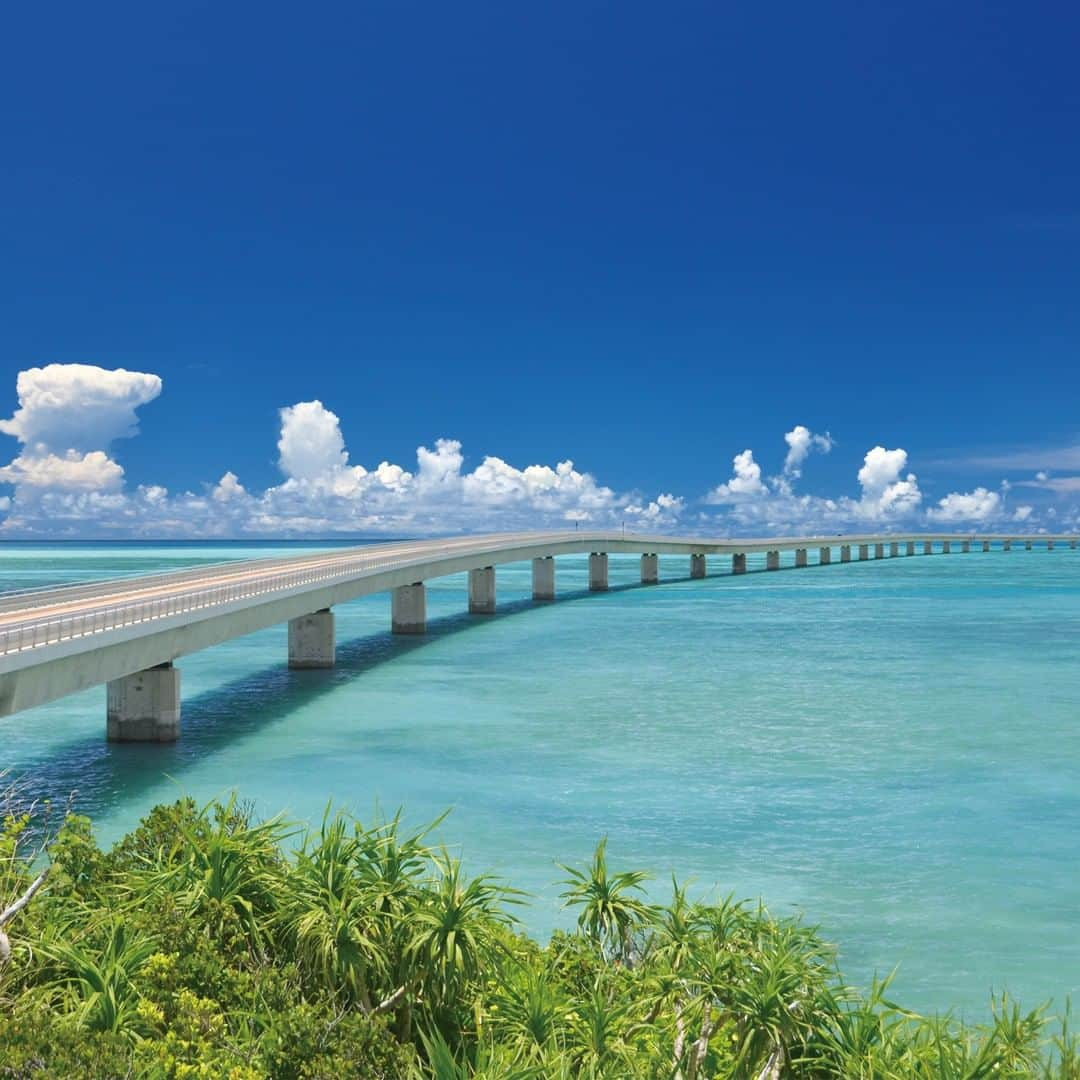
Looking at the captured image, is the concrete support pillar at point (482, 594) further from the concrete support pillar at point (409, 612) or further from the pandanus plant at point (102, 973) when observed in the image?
the pandanus plant at point (102, 973)

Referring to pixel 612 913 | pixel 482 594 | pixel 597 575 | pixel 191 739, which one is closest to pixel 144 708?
pixel 191 739

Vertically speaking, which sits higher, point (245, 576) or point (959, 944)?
point (245, 576)

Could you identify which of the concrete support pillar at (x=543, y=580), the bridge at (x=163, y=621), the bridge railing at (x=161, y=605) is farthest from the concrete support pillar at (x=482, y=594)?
the bridge railing at (x=161, y=605)

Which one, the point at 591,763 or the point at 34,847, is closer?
the point at 34,847

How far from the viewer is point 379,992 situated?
11.0 m

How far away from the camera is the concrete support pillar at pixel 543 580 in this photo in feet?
322

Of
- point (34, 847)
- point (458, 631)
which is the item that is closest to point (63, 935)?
point (34, 847)

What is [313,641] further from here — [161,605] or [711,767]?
[711,767]

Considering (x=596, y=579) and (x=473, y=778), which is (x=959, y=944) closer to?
(x=473, y=778)

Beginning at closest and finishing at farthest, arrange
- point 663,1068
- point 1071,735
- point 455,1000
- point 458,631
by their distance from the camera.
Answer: point 663,1068 → point 455,1000 → point 1071,735 → point 458,631

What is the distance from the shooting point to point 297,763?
30.7 metres

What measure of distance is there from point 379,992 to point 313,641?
39607mm

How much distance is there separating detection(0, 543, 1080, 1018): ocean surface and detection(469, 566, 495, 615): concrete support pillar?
60.5 feet

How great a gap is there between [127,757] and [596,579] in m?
84.5
